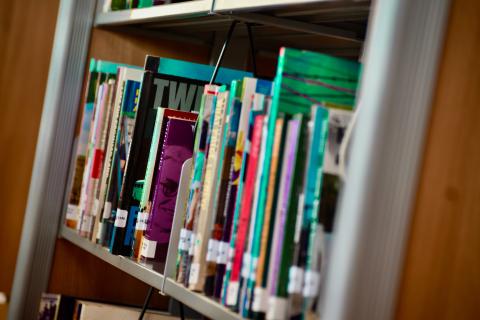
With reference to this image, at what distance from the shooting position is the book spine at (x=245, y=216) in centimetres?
107

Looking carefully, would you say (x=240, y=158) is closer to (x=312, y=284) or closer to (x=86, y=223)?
(x=312, y=284)

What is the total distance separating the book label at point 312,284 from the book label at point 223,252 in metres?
0.21

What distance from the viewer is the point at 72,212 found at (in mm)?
1875

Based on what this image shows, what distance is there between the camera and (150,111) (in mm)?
1522

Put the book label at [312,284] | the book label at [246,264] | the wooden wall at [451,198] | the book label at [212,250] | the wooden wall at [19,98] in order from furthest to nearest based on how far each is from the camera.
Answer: the wooden wall at [19,98]
the book label at [212,250]
the book label at [246,264]
the book label at [312,284]
the wooden wall at [451,198]

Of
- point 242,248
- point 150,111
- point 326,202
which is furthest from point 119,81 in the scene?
point 326,202

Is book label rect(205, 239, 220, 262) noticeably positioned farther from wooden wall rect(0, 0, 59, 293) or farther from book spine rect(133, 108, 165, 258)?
wooden wall rect(0, 0, 59, 293)

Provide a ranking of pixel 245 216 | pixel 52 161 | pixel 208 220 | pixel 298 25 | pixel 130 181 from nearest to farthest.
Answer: pixel 245 216
pixel 208 220
pixel 298 25
pixel 130 181
pixel 52 161

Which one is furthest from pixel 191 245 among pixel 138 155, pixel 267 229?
pixel 138 155

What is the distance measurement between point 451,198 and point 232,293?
36cm

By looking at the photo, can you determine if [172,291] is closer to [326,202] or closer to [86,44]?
[326,202]

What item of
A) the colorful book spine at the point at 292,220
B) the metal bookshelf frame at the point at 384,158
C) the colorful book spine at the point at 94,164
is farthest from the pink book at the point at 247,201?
the colorful book spine at the point at 94,164

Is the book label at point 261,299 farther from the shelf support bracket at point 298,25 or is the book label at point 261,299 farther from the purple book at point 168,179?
the shelf support bracket at point 298,25

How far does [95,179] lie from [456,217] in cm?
105
